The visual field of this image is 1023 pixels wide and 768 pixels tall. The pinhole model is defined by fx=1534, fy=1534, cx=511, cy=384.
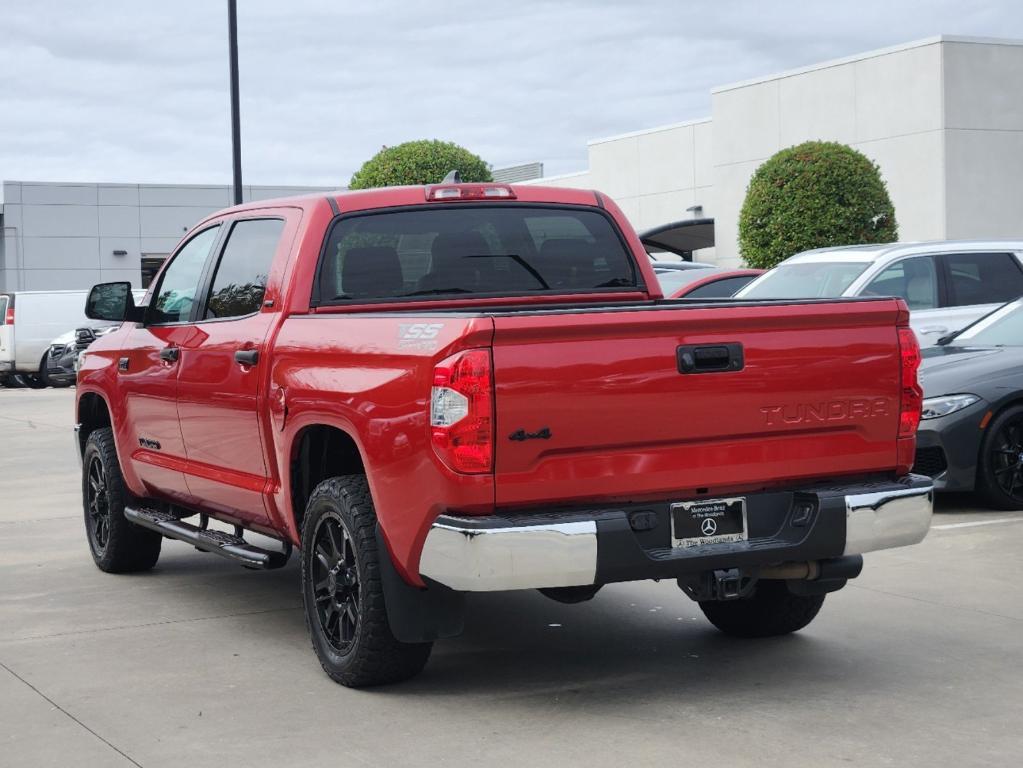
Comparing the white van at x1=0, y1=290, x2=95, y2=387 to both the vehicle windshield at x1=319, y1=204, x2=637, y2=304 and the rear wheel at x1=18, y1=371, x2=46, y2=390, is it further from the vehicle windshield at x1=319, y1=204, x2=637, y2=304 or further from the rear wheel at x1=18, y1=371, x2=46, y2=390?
the vehicle windshield at x1=319, y1=204, x2=637, y2=304

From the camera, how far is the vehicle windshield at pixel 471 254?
6.67 metres

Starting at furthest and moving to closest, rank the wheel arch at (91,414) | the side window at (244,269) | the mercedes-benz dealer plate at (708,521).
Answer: the wheel arch at (91,414) → the side window at (244,269) → the mercedes-benz dealer plate at (708,521)

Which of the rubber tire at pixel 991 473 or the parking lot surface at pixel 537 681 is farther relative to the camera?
the rubber tire at pixel 991 473

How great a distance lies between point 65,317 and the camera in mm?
31719

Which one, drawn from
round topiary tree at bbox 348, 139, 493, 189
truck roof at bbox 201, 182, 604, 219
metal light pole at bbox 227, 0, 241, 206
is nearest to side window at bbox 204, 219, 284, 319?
truck roof at bbox 201, 182, 604, 219

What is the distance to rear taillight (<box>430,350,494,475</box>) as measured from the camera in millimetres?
5070

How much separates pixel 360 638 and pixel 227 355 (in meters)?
1.72

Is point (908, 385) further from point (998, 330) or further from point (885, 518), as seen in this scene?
point (998, 330)

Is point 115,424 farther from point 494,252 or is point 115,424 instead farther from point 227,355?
point 494,252

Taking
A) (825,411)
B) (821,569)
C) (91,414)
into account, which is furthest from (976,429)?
(91,414)

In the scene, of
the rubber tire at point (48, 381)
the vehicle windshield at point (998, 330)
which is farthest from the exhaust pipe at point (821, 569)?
the rubber tire at point (48, 381)

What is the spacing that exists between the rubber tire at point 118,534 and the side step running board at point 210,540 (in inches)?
4.6

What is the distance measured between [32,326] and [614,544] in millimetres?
28248

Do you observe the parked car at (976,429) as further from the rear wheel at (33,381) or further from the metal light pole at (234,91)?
the rear wheel at (33,381)
